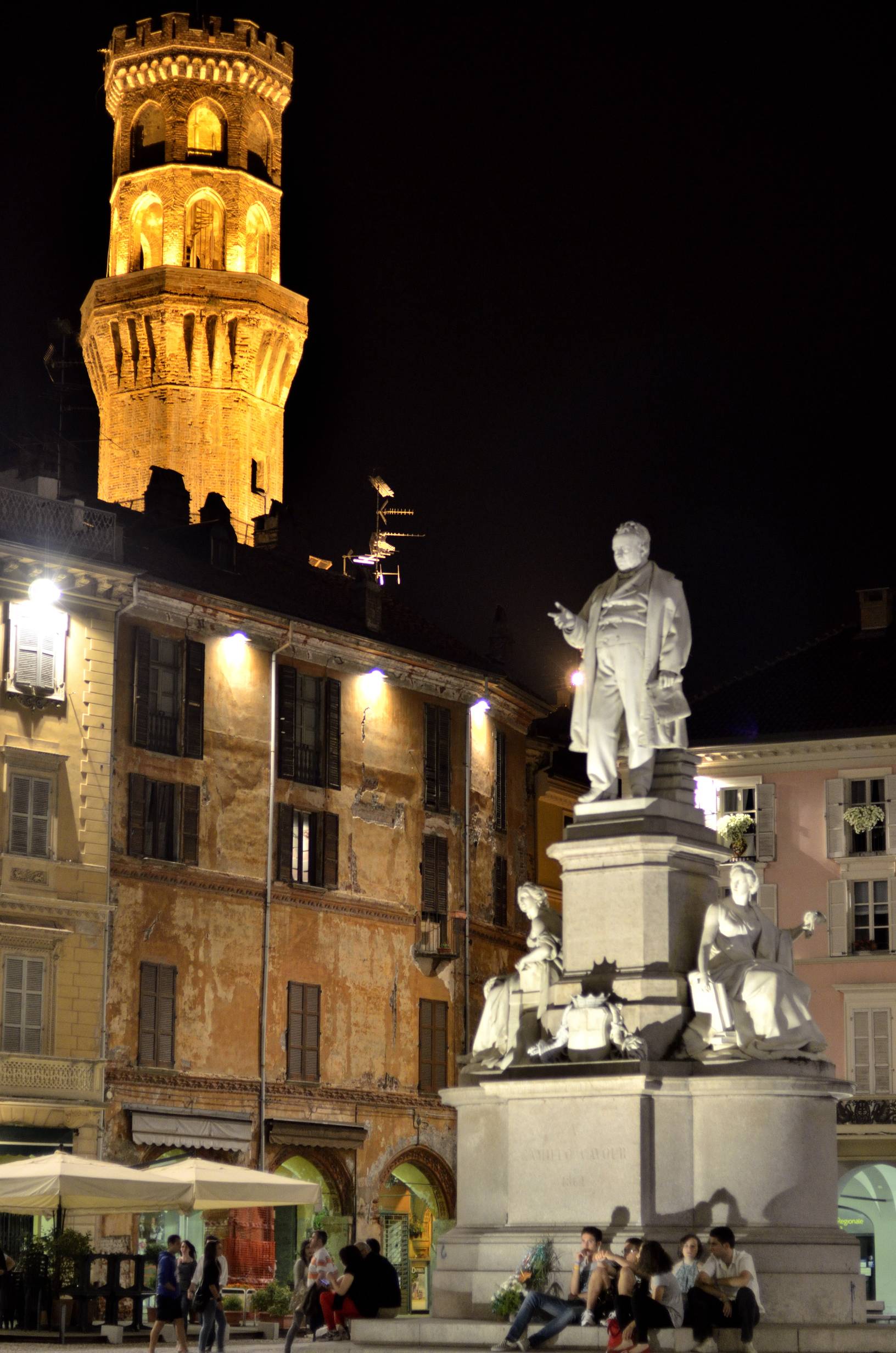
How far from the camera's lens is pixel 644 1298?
1669cm

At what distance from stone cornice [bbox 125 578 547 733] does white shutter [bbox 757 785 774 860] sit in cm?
567

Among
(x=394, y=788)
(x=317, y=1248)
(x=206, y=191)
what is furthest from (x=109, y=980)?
(x=206, y=191)

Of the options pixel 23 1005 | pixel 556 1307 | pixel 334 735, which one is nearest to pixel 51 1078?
pixel 23 1005

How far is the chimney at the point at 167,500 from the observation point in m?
57.1

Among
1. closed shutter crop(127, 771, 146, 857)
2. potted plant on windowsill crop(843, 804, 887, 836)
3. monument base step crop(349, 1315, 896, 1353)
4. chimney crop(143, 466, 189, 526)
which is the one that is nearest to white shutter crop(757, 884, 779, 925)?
potted plant on windowsill crop(843, 804, 887, 836)

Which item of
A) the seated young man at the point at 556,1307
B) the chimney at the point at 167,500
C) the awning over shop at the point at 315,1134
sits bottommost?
the seated young man at the point at 556,1307

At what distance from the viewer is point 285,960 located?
160ft

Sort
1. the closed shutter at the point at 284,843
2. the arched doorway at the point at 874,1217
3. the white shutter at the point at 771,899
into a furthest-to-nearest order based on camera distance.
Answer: the white shutter at the point at 771,899 → the arched doorway at the point at 874,1217 → the closed shutter at the point at 284,843

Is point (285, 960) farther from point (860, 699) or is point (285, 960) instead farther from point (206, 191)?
point (206, 191)

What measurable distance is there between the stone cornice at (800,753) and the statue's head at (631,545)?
34.8 m

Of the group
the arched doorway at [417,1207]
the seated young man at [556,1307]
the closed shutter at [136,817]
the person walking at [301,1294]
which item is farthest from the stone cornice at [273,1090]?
the seated young man at [556,1307]

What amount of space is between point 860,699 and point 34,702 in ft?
68.3

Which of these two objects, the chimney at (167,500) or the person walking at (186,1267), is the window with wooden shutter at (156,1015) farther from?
the person walking at (186,1267)

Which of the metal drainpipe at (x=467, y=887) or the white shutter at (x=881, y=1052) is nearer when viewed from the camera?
the white shutter at (x=881, y=1052)
